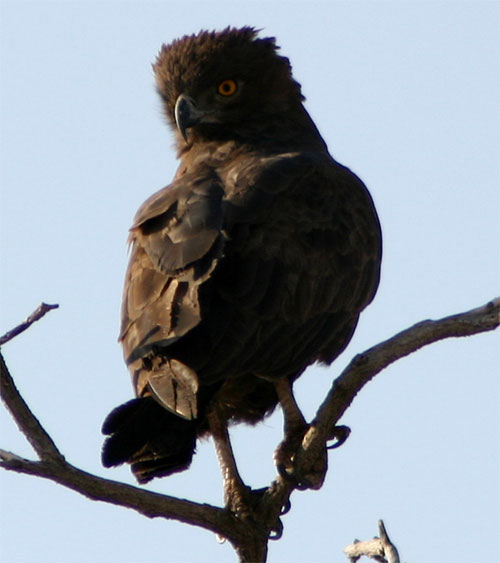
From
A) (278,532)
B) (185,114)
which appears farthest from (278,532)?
(185,114)

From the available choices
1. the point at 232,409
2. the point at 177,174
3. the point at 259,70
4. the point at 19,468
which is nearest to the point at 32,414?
the point at 19,468

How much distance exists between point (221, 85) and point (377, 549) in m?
3.95

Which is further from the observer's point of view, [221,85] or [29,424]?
[221,85]

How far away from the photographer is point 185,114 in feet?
28.3

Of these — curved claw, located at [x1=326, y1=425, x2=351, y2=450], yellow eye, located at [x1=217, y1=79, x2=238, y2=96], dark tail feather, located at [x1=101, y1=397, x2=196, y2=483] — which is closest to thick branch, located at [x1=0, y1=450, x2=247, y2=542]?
dark tail feather, located at [x1=101, y1=397, x2=196, y2=483]

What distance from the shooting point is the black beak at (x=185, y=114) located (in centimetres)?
859

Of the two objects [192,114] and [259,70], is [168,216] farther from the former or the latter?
[259,70]

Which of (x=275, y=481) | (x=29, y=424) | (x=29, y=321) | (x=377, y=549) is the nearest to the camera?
(x=29, y=321)

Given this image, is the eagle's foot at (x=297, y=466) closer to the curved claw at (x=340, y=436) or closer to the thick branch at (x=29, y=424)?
the curved claw at (x=340, y=436)

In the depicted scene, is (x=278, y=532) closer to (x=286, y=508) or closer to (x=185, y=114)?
(x=286, y=508)

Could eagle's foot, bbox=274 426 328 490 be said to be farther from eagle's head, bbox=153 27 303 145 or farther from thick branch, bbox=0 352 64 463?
eagle's head, bbox=153 27 303 145

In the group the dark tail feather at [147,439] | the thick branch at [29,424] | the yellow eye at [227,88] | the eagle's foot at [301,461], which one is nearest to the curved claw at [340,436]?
the eagle's foot at [301,461]

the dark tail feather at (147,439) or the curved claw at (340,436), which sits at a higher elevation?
the curved claw at (340,436)

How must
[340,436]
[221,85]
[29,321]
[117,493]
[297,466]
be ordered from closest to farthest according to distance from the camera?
[29,321] → [117,493] → [297,466] → [340,436] → [221,85]
